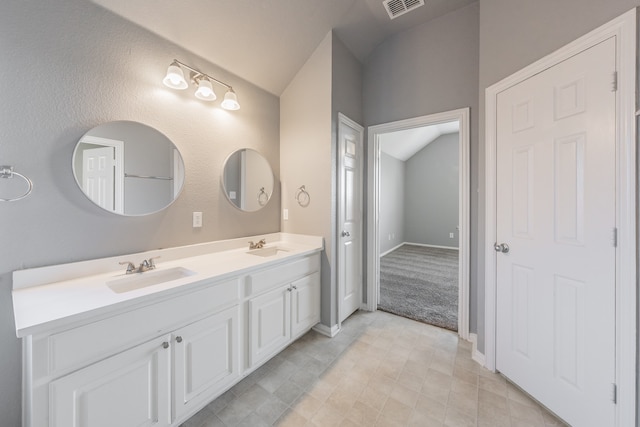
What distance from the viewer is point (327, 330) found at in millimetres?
2264

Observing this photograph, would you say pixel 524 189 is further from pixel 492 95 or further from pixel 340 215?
pixel 340 215

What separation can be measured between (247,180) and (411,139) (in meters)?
4.67

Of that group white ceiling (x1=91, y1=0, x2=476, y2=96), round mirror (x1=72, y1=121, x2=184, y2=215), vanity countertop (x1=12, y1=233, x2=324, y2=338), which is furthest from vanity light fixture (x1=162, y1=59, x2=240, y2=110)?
vanity countertop (x1=12, y1=233, x2=324, y2=338)

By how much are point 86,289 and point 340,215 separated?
1789mm

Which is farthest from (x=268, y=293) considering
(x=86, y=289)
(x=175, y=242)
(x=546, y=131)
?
(x=546, y=131)

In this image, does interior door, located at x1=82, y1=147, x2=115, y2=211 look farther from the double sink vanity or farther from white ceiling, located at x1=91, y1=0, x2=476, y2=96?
white ceiling, located at x1=91, y1=0, x2=476, y2=96

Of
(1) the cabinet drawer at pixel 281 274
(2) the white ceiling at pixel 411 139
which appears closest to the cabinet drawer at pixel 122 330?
(1) the cabinet drawer at pixel 281 274

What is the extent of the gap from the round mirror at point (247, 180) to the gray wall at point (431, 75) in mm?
1317

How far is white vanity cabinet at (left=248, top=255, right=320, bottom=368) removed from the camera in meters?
1.65

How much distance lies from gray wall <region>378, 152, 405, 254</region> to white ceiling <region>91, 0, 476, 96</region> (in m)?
3.31

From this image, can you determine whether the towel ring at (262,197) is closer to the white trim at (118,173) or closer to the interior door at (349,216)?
the interior door at (349,216)

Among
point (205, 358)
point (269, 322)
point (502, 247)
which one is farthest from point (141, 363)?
point (502, 247)

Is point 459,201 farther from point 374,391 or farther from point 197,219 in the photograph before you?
point 197,219

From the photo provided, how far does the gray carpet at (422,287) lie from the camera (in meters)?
2.70
